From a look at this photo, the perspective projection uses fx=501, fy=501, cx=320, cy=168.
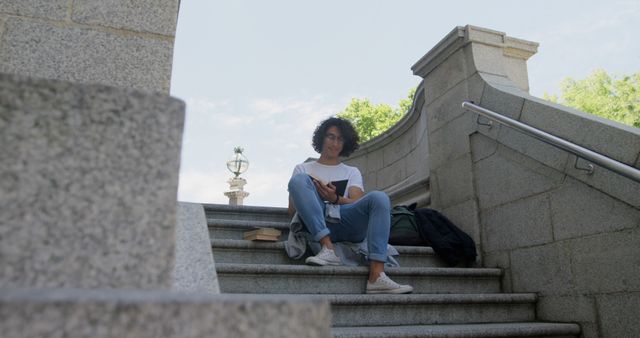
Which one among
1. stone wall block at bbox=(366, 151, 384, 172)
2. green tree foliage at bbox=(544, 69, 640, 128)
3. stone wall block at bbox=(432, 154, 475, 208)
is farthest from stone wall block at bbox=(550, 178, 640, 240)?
green tree foliage at bbox=(544, 69, 640, 128)

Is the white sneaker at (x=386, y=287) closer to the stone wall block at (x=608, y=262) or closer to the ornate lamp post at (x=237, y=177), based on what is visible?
the stone wall block at (x=608, y=262)

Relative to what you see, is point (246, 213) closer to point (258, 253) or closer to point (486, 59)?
point (258, 253)

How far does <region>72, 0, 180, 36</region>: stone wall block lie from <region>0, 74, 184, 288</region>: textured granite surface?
3.84 ft

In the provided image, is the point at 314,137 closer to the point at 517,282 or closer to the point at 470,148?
the point at 470,148

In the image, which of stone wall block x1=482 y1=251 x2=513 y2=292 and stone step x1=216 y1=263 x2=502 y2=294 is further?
stone wall block x1=482 y1=251 x2=513 y2=292

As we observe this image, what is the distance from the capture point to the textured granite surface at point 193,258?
1.18 meters

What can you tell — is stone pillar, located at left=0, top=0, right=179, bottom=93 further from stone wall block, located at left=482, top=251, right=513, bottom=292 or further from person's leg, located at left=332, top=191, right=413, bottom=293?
stone wall block, located at left=482, top=251, right=513, bottom=292

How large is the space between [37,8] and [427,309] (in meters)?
2.62

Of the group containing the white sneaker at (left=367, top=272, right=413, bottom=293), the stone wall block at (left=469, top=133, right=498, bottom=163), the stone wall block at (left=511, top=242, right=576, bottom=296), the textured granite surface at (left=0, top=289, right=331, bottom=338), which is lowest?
the textured granite surface at (left=0, top=289, right=331, bottom=338)

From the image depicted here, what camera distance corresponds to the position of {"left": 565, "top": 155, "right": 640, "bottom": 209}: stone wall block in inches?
110

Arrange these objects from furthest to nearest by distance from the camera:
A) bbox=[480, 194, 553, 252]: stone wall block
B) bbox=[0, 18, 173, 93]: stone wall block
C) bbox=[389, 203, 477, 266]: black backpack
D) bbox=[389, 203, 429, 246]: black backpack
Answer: bbox=[389, 203, 429, 246]: black backpack, bbox=[389, 203, 477, 266]: black backpack, bbox=[480, 194, 553, 252]: stone wall block, bbox=[0, 18, 173, 93]: stone wall block

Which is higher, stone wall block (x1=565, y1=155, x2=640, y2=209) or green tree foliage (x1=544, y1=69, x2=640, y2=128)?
green tree foliage (x1=544, y1=69, x2=640, y2=128)

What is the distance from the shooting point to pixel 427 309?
316 centimetres

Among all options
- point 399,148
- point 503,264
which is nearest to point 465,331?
point 503,264
